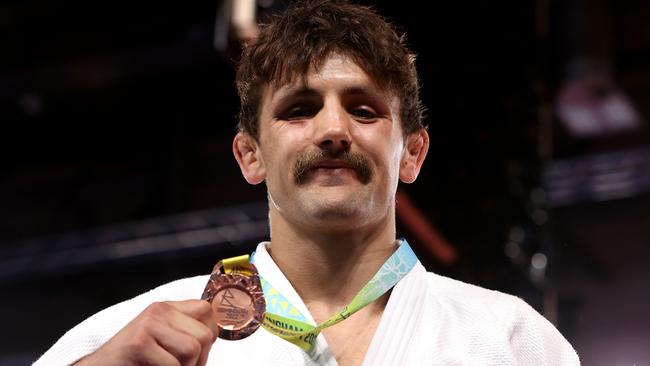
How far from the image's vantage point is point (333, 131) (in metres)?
2.34

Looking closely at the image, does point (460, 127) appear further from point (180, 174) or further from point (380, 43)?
point (180, 174)

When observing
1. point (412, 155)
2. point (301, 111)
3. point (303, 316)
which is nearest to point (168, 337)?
point (303, 316)

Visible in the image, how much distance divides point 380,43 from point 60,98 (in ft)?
24.4

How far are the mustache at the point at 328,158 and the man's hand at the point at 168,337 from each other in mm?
518

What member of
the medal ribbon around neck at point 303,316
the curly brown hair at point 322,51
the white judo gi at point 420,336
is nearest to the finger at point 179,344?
the medal ribbon around neck at point 303,316

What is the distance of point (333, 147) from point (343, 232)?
267mm

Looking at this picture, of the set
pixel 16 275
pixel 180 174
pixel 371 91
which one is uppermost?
pixel 371 91

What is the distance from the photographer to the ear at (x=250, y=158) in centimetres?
270

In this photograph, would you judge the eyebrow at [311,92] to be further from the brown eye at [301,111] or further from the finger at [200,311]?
the finger at [200,311]

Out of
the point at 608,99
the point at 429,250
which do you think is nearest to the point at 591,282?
the point at 608,99

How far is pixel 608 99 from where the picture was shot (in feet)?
22.2

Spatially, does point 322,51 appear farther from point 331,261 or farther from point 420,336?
point 420,336

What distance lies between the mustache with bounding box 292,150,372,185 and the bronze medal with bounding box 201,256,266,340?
37 centimetres

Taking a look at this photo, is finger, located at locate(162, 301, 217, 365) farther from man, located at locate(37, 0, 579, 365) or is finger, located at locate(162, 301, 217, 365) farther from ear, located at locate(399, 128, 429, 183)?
ear, located at locate(399, 128, 429, 183)
